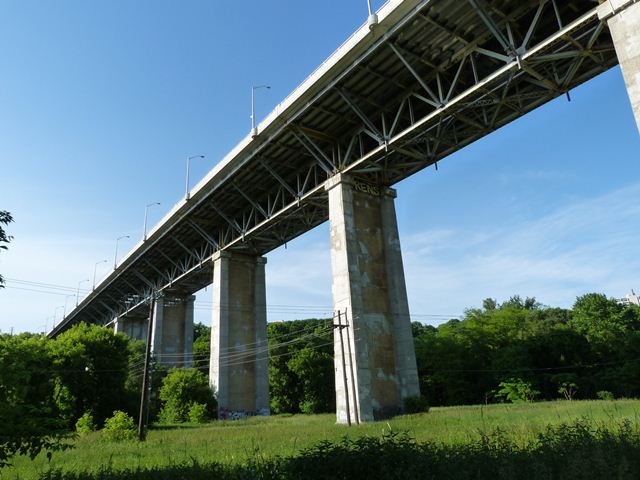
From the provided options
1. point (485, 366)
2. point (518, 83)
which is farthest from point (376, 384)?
point (485, 366)

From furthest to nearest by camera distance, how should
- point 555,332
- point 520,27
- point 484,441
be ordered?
point 555,332 < point 520,27 < point 484,441

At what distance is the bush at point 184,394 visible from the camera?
35.2 metres

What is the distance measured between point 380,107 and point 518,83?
6.99m

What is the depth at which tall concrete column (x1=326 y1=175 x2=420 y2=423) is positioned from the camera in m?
23.0

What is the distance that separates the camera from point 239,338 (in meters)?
36.9

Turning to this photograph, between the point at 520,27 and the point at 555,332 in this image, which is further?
Answer: the point at 555,332

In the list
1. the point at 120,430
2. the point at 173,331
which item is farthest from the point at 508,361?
the point at 120,430

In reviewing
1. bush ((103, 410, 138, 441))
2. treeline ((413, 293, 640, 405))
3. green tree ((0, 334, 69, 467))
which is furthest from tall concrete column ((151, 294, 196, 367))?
Answer: green tree ((0, 334, 69, 467))

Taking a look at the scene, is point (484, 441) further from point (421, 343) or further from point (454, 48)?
point (421, 343)

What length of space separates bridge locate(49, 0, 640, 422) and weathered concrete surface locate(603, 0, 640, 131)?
36 millimetres

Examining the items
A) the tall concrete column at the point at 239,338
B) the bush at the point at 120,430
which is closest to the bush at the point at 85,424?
the bush at the point at 120,430

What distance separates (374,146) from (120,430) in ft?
70.3

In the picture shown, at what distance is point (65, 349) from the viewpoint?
33.1 metres

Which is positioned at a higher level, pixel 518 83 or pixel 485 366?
pixel 518 83
